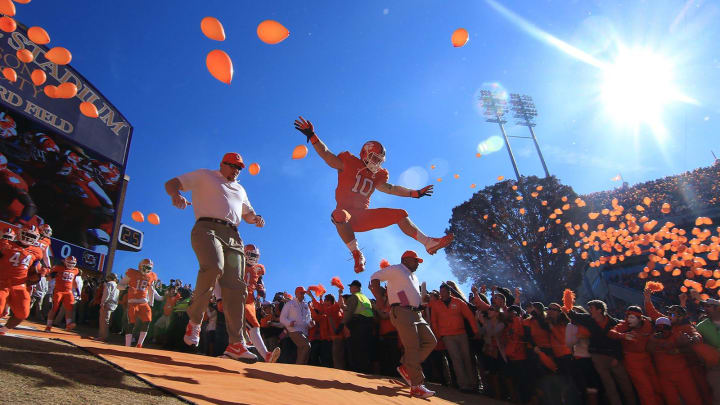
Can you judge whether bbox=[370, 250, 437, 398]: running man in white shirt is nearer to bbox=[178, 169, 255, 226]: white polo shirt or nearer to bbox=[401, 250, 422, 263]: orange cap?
bbox=[401, 250, 422, 263]: orange cap

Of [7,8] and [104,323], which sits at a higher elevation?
[7,8]

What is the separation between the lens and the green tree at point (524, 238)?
83.6 feet

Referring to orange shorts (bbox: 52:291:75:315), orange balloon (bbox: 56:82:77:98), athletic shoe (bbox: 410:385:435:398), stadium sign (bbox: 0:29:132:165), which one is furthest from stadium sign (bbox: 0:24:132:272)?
athletic shoe (bbox: 410:385:435:398)

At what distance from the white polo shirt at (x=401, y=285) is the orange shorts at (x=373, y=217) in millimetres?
679

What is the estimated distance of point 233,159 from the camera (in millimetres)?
4992

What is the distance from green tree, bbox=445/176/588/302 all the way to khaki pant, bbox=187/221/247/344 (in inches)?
933

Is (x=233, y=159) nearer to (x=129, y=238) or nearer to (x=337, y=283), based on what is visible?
(x=337, y=283)

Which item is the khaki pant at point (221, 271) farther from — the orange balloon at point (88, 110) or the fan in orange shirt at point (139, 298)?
the orange balloon at point (88, 110)

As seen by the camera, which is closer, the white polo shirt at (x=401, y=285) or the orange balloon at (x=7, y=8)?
the white polo shirt at (x=401, y=285)

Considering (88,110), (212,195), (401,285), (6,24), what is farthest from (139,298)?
(88,110)

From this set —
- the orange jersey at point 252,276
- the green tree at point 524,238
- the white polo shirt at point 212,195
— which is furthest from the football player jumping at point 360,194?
the green tree at point 524,238

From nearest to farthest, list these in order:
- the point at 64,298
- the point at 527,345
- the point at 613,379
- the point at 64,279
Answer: the point at 613,379 → the point at 527,345 → the point at 64,279 → the point at 64,298

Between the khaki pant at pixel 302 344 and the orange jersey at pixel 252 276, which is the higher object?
the orange jersey at pixel 252 276

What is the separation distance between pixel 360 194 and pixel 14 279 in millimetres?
5376
